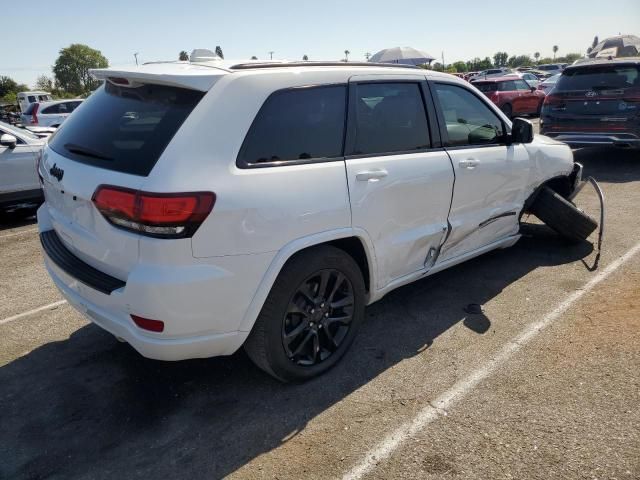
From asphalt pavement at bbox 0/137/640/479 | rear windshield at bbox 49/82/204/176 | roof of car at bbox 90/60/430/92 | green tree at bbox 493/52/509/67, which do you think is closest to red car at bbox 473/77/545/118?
asphalt pavement at bbox 0/137/640/479

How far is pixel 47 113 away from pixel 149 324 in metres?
17.7

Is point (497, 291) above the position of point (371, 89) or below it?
below

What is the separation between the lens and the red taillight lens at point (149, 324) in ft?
7.99

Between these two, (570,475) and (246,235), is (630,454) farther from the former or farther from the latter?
(246,235)

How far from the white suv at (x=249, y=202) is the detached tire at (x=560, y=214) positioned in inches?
58.2

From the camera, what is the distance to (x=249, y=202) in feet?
8.26

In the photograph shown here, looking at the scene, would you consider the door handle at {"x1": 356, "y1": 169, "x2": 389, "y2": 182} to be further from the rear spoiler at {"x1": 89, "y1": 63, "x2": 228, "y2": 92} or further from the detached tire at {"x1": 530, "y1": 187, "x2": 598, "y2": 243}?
the detached tire at {"x1": 530, "y1": 187, "x2": 598, "y2": 243}

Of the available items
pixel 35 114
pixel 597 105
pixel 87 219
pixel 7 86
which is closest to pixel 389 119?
pixel 87 219

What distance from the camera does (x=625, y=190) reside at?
743cm

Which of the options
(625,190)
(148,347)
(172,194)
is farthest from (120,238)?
(625,190)

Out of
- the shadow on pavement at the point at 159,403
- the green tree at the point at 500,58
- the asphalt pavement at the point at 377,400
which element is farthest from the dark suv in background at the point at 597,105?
the green tree at the point at 500,58

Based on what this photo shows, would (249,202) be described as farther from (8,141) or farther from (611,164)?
(611,164)

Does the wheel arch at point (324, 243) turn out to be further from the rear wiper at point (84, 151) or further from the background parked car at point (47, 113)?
the background parked car at point (47, 113)

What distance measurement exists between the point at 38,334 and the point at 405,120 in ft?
10.1
